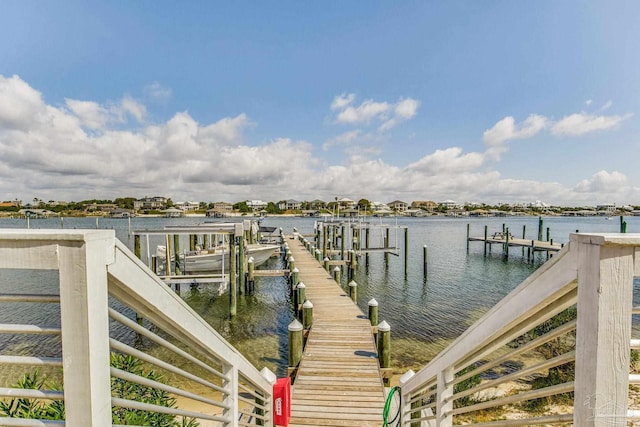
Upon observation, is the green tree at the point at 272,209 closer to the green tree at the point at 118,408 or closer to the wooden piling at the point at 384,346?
the wooden piling at the point at 384,346

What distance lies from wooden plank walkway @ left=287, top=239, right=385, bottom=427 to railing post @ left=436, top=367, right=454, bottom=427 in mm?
2672

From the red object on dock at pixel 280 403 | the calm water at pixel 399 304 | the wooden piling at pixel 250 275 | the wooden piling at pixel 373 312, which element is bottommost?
the calm water at pixel 399 304

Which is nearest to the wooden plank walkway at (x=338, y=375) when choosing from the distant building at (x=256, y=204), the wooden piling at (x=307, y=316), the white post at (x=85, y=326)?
the wooden piling at (x=307, y=316)

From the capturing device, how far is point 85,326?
41.9 inches

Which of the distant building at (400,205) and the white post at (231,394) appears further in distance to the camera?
the distant building at (400,205)

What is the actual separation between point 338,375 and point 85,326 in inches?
225

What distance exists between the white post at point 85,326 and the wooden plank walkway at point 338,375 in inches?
172

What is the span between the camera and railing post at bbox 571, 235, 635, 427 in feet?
3.47

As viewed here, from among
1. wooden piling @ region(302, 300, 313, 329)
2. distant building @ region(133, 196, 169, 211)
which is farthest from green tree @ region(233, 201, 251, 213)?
wooden piling @ region(302, 300, 313, 329)

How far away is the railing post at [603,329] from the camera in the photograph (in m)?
1.06

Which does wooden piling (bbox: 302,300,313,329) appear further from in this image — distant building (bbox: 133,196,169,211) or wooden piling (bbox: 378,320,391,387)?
distant building (bbox: 133,196,169,211)

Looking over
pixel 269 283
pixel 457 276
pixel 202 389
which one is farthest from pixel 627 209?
pixel 202 389

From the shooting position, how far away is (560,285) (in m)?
1.23

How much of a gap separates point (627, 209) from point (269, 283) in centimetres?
15826
